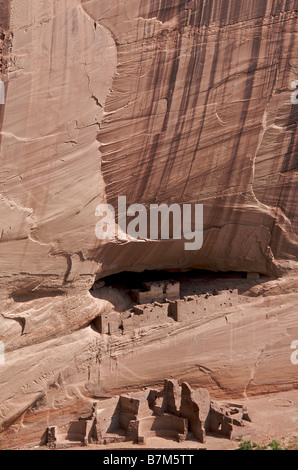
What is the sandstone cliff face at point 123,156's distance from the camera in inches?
356

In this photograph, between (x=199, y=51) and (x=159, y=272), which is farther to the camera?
(x=159, y=272)

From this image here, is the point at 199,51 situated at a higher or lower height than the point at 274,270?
higher

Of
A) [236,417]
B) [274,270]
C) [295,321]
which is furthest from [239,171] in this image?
[236,417]

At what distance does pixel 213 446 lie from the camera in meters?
10.0

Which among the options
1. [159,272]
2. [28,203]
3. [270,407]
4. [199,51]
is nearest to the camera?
[28,203]

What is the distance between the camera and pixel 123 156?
32.6 ft

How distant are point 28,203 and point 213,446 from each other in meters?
3.92

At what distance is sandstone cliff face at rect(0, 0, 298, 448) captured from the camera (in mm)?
9039

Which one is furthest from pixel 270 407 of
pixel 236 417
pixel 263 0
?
pixel 263 0

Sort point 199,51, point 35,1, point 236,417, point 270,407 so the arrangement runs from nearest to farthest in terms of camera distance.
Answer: point 35,1 → point 199,51 → point 236,417 → point 270,407

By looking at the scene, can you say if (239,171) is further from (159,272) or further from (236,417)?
(236,417)

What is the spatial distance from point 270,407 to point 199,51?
5.27m

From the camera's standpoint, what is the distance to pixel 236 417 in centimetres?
1055

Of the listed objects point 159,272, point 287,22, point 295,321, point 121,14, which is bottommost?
point 295,321
